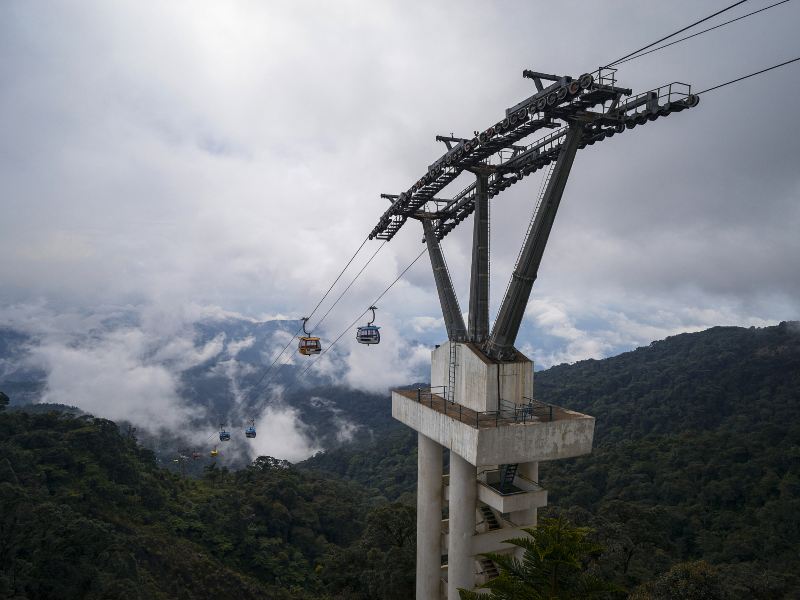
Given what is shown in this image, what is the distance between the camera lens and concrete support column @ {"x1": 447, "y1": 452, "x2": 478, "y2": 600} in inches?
609

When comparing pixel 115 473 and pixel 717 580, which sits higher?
pixel 115 473

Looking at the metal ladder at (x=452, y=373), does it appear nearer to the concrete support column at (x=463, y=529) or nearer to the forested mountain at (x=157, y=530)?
the concrete support column at (x=463, y=529)

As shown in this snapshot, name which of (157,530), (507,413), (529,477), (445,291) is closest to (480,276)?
(445,291)

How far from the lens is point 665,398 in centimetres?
10025

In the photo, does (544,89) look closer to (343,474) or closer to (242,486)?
(242,486)

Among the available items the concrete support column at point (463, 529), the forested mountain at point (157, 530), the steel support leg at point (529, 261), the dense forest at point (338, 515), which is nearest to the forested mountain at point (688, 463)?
the dense forest at point (338, 515)

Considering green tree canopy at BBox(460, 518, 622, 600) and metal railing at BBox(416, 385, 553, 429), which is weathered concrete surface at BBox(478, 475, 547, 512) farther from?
metal railing at BBox(416, 385, 553, 429)

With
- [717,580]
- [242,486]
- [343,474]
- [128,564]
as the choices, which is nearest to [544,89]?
[717,580]

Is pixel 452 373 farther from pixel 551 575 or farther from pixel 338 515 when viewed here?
pixel 338 515

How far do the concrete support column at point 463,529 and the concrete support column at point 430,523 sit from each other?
235 centimetres

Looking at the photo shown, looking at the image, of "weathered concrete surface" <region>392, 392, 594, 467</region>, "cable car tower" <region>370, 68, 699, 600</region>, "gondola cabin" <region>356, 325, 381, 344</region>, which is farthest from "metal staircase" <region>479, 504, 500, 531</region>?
"gondola cabin" <region>356, 325, 381, 344</region>

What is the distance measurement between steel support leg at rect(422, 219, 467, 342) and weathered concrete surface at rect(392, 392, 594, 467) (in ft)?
11.6

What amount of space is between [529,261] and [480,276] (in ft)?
10.4

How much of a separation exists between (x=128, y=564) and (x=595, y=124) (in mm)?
28188
